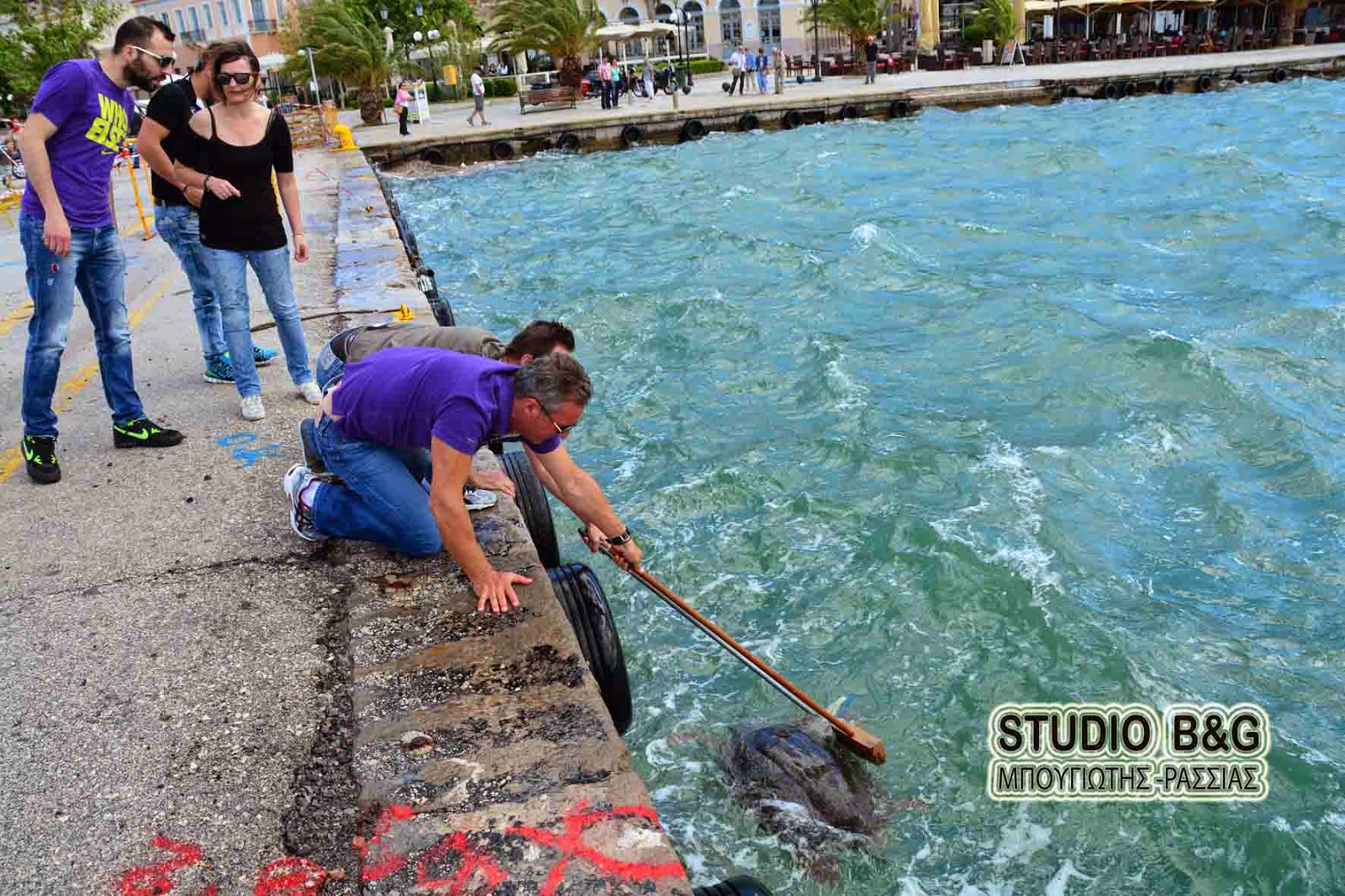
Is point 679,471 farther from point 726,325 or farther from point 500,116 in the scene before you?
point 500,116

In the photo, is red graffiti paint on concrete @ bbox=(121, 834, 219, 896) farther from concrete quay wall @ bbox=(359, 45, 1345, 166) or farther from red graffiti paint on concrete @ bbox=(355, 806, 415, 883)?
concrete quay wall @ bbox=(359, 45, 1345, 166)

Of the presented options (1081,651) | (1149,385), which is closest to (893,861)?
(1081,651)

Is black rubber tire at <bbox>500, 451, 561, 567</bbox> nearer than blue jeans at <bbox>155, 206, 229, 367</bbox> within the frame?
Yes

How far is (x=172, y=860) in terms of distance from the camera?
2.59 m

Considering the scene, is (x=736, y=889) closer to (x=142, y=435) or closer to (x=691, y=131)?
Answer: (x=142, y=435)

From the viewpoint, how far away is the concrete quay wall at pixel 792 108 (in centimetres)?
2538

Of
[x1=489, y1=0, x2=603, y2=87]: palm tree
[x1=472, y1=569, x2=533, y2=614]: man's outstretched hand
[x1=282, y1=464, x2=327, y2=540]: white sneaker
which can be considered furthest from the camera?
[x1=489, y1=0, x2=603, y2=87]: palm tree

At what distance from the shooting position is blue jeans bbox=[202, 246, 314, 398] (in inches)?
204

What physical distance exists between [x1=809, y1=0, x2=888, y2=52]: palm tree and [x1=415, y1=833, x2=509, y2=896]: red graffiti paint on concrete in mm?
38973

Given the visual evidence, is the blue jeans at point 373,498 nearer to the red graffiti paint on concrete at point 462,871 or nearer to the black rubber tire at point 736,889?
the red graffiti paint on concrete at point 462,871

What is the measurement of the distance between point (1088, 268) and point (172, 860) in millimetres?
11056

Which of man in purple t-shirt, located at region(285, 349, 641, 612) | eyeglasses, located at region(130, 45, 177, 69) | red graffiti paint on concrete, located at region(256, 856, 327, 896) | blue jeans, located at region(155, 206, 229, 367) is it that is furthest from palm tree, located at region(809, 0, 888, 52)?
red graffiti paint on concrete, located at region(256, 856, 327, 896)

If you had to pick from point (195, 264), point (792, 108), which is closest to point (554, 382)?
point (195, 264)

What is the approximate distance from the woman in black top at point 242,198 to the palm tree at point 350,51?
1124 inches
